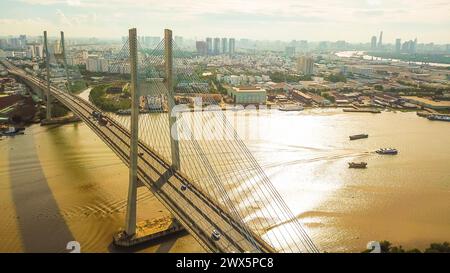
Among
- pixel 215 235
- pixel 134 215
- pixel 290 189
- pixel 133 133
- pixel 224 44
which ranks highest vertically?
pixel 224 44

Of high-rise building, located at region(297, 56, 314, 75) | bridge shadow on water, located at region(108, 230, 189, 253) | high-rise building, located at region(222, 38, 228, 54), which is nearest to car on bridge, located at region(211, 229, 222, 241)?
bridge shadow on water, located at region(108, 230, 189, 253)

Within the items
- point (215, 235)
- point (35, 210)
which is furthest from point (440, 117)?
point (35, 210)

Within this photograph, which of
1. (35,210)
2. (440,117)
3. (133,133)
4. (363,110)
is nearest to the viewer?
(133,133)

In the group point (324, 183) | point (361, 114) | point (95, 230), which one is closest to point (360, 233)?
point (324, 183)

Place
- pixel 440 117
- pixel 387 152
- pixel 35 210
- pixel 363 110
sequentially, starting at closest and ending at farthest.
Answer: pixel 35 210
pixel 387 152
pixel 440 117
pixel 363 110

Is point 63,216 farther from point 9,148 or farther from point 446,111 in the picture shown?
point 446,111

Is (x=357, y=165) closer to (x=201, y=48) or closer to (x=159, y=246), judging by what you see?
(x=159, y=246)

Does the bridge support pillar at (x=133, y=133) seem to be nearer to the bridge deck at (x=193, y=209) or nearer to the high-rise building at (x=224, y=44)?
the bridge deck at (x=193, y=209)
